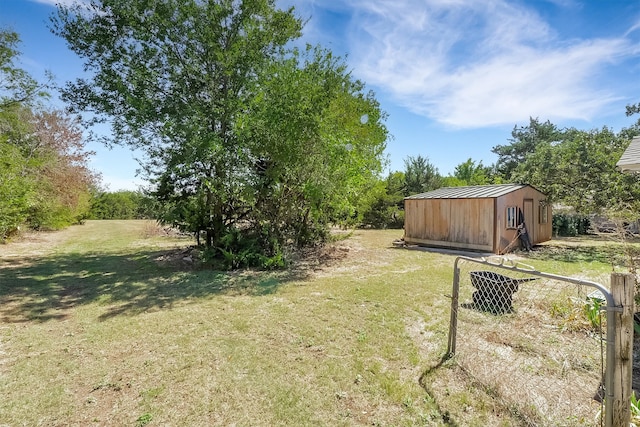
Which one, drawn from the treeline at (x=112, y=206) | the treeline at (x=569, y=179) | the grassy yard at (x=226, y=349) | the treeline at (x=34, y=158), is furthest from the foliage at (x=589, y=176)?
the treeline at (x=112, y=206)

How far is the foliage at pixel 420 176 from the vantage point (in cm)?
2172

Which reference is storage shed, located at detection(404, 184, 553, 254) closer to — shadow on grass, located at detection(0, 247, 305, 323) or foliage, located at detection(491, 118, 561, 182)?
shadow on grass, located at detection(0, 247, 305, 323)

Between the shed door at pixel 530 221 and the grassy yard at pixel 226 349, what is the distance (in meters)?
4.80

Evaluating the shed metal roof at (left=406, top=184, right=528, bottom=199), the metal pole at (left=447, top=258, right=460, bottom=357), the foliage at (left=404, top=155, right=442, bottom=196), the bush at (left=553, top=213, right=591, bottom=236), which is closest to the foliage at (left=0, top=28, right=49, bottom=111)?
the metal pole at (left=447, top=258, right=460, bottom=357)

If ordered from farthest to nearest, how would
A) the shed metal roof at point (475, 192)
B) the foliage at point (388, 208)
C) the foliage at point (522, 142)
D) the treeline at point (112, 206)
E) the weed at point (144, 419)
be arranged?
1. the foliage at point (522, 142)
2. the treeline at point (112, 206)
3. the foliage at point (388, 208)
4. the shed metal roof at point (475, 192)
5. the weed at point (144, 419)

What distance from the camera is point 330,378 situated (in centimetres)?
307

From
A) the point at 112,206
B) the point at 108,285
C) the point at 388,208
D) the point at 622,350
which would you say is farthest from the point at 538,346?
the point at 112,206

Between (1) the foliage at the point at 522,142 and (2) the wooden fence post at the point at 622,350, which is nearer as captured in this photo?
(2) the wooden fence post at the point at 622,350

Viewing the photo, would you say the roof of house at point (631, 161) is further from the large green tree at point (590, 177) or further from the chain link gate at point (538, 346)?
the large green tree at point (590, 177)

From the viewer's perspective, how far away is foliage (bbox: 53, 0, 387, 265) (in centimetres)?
740

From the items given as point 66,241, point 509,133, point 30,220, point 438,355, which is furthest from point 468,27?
point 509,133

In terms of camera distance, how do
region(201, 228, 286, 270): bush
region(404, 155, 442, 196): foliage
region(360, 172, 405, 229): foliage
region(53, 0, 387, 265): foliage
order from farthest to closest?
region(404, 155, 442, 196): foliage < region(360, 172, 405, 229): foliage < region(201, 228, 286, 270): bush < region(53, 0, 387, 265): foliage

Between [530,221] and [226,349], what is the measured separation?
13.1 metres

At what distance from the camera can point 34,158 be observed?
13461mm
